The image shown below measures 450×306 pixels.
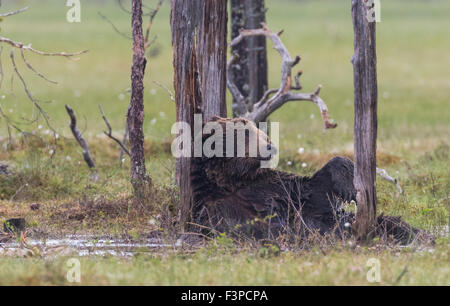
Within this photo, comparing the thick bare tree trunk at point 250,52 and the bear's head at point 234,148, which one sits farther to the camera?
the thick bare tree trunk at point 250,52

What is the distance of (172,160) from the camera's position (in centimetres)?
1051

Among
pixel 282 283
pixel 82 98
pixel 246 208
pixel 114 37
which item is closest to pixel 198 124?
pixel 246 208

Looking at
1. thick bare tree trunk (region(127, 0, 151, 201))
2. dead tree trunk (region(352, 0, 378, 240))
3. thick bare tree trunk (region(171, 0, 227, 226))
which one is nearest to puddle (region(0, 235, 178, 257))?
thick bare tree trunk (region(171, 0, 227, 226))

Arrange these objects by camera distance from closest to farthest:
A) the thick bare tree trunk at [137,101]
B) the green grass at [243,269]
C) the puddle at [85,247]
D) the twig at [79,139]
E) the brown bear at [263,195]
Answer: the green grass at [243,269] → the puddle at [85,247] → the brown bear at [263,195] → the thick bare tree trunk at [137,101] → the twig at [79,139]

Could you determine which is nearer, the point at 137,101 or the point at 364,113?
the point at 364,113

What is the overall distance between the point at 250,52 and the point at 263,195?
220 inches

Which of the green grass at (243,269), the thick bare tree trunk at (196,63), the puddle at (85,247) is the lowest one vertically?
the puddle at (85,247)

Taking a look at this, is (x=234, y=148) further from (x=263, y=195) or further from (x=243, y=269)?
(x=243, y=269)

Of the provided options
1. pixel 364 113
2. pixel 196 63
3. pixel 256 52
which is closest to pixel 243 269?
pixel 364 113

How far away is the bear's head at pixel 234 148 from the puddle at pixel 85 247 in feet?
3.50

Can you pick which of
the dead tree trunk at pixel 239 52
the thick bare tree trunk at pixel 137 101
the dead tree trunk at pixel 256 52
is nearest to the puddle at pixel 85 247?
the thick bare tree trunk at pixel 137 101

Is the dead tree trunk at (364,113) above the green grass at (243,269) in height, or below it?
above

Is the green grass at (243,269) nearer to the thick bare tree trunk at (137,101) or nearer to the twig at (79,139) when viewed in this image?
the thick bare tree trunk at (137,101)

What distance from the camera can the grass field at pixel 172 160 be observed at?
6.80 metres
